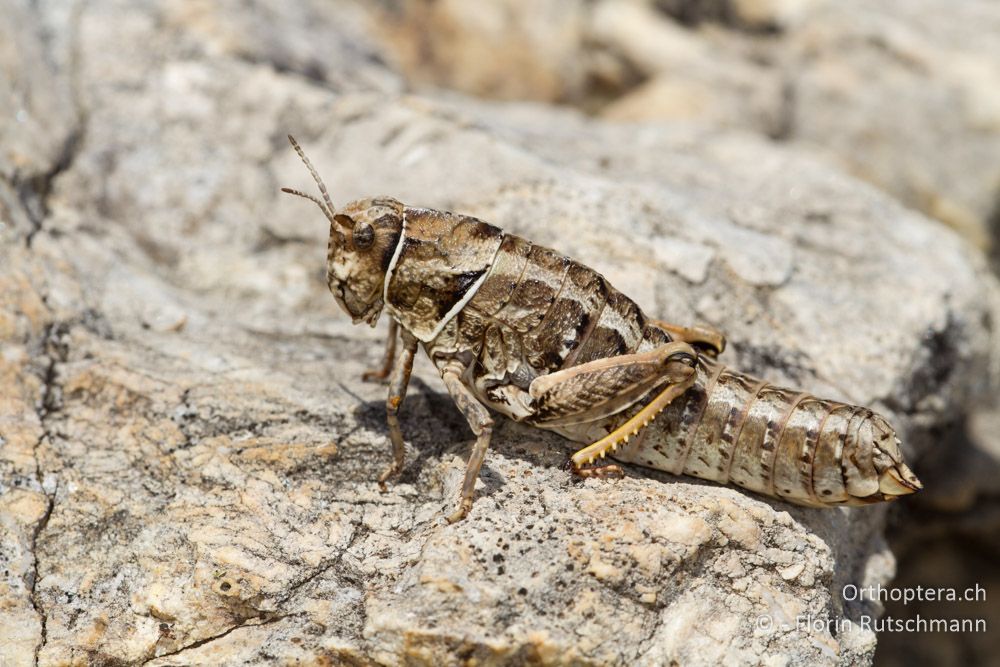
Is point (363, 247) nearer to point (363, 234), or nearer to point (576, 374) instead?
point (363, 234)

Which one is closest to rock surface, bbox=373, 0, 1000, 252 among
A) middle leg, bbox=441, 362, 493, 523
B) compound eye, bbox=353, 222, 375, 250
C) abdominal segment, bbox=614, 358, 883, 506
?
abdominal segment, bbox=614, 358, 883, 506

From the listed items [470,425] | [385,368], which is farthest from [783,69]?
[470,425]

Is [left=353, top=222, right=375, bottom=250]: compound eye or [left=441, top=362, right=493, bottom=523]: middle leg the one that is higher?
[left=353, top=222, right=375, bottom=250]: compound eye

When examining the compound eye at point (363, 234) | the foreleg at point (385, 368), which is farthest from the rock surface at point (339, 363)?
the compound eye at point (363, 234)

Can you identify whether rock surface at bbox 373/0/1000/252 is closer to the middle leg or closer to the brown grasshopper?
the brown grasshopper

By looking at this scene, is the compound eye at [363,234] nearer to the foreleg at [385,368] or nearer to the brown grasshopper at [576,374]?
the brown grasshopper at [576,374]

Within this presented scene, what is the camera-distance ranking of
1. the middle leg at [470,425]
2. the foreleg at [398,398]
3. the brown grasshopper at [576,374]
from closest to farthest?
the middle leg at [470,425]
the brown grasshopper at [576,374]
the foreleg at [398,398]

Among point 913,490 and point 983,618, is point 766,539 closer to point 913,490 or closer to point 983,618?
point 913,490
